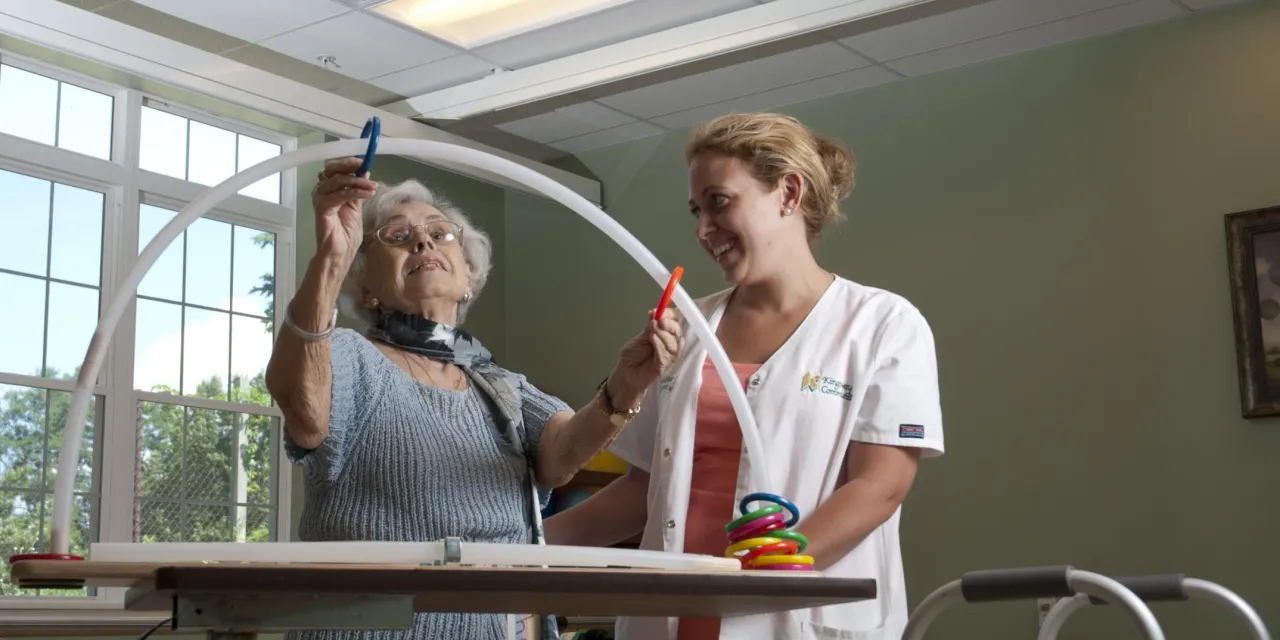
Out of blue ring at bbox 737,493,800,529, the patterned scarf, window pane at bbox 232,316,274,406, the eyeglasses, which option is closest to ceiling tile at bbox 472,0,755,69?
window pane at bbox 232,316,274,406

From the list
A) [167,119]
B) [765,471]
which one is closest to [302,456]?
[765,471]

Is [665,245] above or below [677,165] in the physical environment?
below

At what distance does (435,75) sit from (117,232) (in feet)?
4.75

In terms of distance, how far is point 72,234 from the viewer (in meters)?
5.21

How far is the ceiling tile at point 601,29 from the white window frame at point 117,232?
54.5 inches

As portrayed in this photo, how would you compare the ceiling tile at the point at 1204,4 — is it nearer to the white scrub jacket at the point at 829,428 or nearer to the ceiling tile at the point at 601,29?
the ceiling tile at the point at 601,29

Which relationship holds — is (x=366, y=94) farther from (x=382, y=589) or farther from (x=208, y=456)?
(x=382, y=589)

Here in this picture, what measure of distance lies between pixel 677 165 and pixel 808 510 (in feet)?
15.2

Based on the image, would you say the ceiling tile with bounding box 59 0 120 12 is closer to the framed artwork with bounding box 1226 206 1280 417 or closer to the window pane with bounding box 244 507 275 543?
the window pane with bounding box 244 507 275 543

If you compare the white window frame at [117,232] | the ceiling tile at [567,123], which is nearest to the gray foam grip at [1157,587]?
the white window frame at [117,232]

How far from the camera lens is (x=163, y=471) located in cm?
536

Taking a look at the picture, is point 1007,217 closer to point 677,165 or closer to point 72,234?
point 677,165

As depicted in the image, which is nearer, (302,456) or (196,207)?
(196,207)

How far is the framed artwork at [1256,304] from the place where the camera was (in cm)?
465
